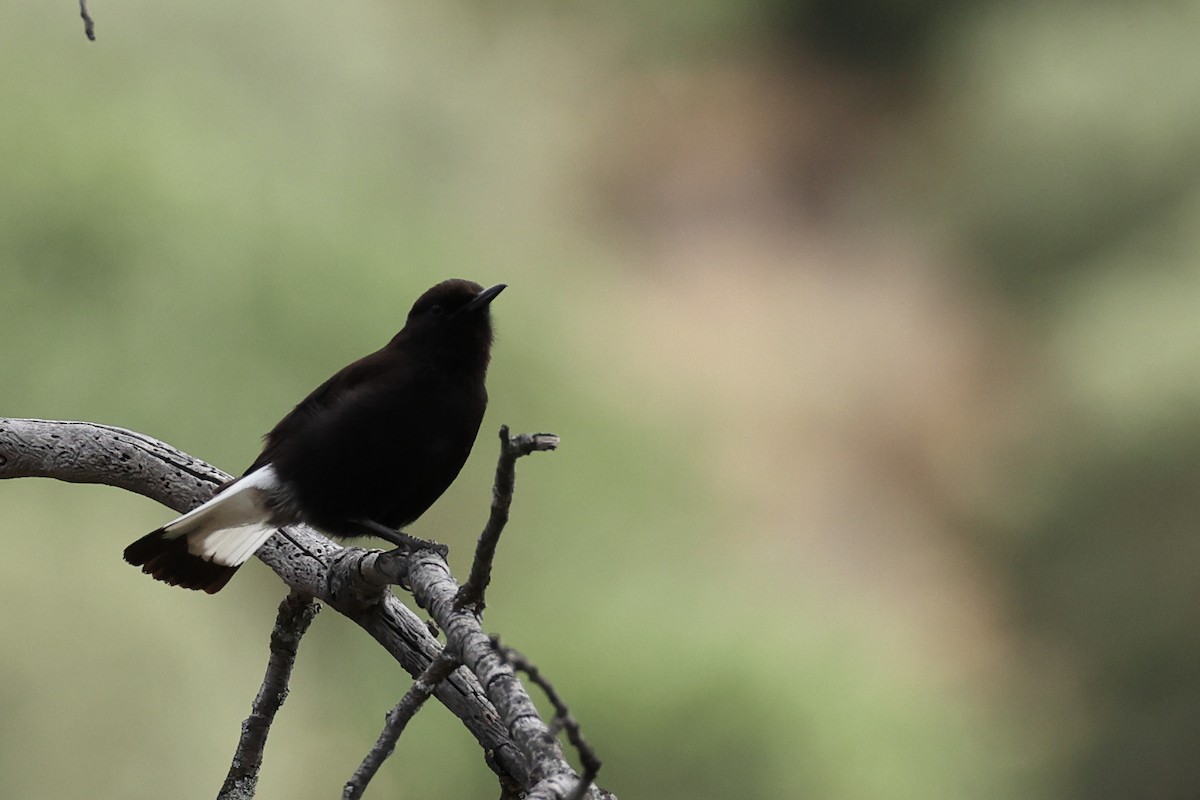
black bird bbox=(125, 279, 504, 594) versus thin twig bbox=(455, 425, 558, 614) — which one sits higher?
black bird bbox=(125, 279, 504, 594)

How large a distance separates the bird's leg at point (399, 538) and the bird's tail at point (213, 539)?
0.17 metres

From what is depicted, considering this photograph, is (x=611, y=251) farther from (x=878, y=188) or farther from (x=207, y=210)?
(x=207, y=210)

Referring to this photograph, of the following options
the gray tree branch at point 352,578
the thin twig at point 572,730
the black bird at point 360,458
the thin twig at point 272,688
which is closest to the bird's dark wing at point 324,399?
the black bird at point 360,458

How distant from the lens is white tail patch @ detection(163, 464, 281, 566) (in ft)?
7.75

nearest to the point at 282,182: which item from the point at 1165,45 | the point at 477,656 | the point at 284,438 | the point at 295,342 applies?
the point at 295,342

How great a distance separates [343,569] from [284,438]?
0.38 m

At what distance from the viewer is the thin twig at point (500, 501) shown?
1.42 m

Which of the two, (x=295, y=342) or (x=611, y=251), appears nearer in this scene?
(x=295, y=342)

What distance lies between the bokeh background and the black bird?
2190 millimetres

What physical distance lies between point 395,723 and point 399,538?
64 centimetres

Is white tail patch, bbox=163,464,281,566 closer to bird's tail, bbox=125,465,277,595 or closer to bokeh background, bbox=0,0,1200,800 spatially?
bird's tail, bbox=125,465,277,595

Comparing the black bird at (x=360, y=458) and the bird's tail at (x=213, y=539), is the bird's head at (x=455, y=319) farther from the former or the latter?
the bird's tail at (x=213, y=539)

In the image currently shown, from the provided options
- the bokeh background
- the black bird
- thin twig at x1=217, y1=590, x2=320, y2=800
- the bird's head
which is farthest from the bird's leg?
the bokeh background

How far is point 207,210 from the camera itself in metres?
5.95
